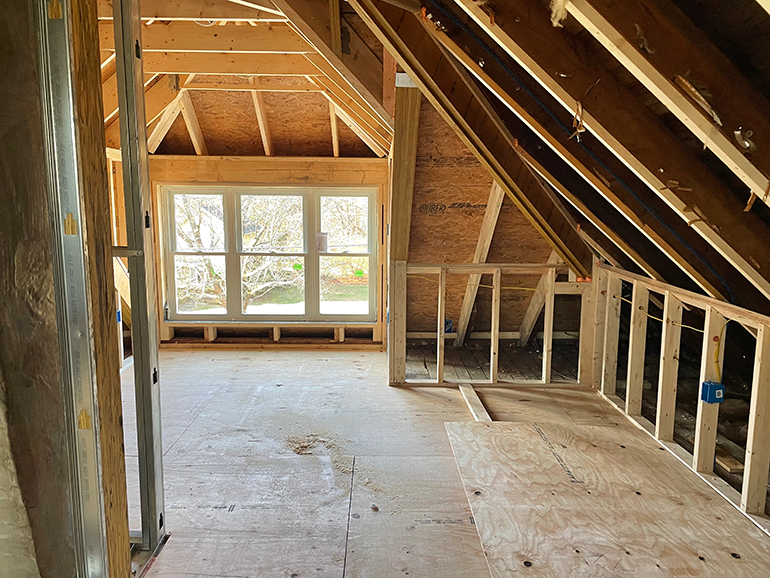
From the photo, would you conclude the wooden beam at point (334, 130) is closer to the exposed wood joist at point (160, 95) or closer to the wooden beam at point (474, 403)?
the exposed wood joist at point (160, 95)

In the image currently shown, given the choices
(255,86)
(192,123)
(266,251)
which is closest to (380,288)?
(266,251)

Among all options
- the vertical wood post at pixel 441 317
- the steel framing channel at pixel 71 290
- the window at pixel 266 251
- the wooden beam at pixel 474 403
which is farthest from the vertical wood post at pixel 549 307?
the steel framing channel at pixel 71 290

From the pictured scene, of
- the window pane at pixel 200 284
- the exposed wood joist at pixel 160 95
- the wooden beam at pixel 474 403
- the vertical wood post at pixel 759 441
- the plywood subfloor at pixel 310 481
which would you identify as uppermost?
the exposed wood joist at pixel 160 95

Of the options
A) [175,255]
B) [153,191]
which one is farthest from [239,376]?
[153,191]

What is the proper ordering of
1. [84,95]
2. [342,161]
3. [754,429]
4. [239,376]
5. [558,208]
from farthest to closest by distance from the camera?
[342,161]
[239,376]
[558,208]
[754,429]
[84,95]

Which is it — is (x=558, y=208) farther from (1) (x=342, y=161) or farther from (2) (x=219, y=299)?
(2) (x=219, y=299)

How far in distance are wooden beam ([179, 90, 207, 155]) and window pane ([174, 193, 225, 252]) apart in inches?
21.4

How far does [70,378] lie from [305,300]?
4.52 metres

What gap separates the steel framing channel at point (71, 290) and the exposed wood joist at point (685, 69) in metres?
1.43

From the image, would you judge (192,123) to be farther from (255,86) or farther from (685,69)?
(685,69)

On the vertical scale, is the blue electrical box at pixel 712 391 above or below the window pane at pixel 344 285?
below

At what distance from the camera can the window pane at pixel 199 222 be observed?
5871 millimetres

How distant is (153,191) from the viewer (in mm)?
5719

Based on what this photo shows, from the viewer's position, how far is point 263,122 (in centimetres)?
545
